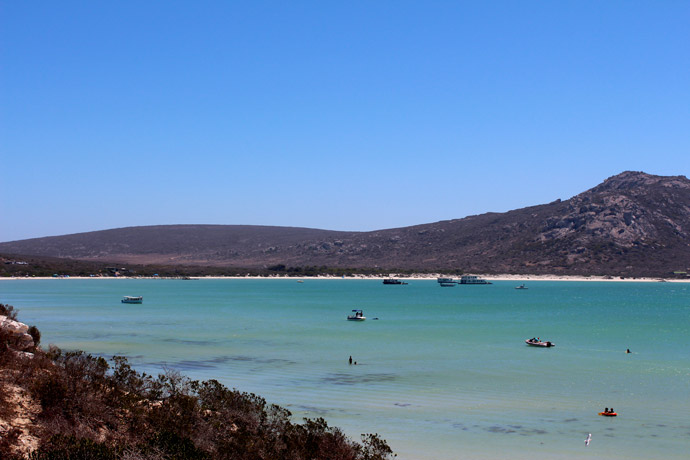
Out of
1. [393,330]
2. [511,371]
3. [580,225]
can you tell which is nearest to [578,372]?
[511,371]

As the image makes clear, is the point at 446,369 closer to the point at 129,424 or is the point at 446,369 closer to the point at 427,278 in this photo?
the point at 129,424

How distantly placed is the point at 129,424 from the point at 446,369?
66.6ft

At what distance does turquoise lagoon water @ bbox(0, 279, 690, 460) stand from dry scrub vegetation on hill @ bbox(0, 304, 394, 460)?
165 inches

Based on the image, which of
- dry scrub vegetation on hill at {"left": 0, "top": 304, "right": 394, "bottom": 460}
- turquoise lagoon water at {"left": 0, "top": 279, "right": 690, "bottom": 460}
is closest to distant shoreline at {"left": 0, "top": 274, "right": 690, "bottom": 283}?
turquoise lagoon water at {"left": 0, "top": 279, "right": 690, "bottom": 460}

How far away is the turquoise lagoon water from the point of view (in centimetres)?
2064

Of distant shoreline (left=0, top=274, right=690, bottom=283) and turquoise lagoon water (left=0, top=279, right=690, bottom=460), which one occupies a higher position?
distant shoreline (left=0, top=274, right=690, bottom=283)

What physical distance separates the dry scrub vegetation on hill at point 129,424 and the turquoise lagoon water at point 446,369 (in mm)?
4204

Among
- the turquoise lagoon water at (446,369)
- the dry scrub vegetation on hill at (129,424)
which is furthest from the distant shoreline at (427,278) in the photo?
the dry scrub vegetation on hill at (129,424)

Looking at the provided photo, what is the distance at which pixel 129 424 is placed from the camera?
51.3ft

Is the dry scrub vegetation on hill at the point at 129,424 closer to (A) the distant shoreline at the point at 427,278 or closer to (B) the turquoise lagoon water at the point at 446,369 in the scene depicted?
(B) the turquoise lagoon water at the point at 446,369

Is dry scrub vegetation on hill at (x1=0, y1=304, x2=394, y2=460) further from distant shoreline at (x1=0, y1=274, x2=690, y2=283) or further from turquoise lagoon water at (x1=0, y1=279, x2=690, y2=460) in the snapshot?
distant shoreline at (x1=0, y1=274, x2=690, y2=283)

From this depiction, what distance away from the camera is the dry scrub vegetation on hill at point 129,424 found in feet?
42.9

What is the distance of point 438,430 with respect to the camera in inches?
829

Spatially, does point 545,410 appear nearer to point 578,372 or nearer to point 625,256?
point 578,372
